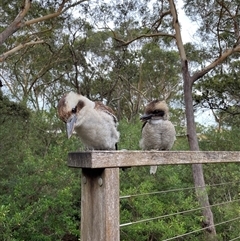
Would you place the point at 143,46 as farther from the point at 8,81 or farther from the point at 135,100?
the point at 8,81

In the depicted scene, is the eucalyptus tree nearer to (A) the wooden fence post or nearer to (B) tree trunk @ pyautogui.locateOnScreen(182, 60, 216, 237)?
(B) tree trunk @ pyautogui.locateOnScreen(182, 60, 216, 237)

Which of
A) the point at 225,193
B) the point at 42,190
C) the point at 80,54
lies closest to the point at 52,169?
the point at 42,190

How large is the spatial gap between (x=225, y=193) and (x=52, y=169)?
277 cm

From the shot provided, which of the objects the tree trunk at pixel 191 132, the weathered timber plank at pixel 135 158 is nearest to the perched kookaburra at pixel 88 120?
the weathered timber plank at pixel 135 158

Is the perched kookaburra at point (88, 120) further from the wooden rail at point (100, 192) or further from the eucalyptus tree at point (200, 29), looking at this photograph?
the eucalyptus tree at point (200, 29)

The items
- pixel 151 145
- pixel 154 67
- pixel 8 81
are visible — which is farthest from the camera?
pixel 154 67

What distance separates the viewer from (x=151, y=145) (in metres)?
2.44

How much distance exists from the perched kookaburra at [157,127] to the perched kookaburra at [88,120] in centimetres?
42

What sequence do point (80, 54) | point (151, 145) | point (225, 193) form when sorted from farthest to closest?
point (80, 54), point (225, 193), point (151, 145)

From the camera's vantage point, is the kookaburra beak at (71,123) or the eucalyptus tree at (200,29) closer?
the kookaburra beak at (71,123)

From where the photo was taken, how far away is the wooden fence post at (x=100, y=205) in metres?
0.99

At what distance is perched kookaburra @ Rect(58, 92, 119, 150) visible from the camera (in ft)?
4.41

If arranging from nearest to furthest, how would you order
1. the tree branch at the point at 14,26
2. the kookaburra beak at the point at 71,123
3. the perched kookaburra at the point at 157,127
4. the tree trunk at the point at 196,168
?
the kookaburra beak at the point at 71,123, the perched kookaburra at the point at 157,127, the tree trunk at the point at 196,168, the tree branch at the point at 14,26

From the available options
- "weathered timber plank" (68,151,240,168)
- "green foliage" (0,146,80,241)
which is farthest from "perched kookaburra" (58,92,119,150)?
"green foliage" (0,146,80,241)
